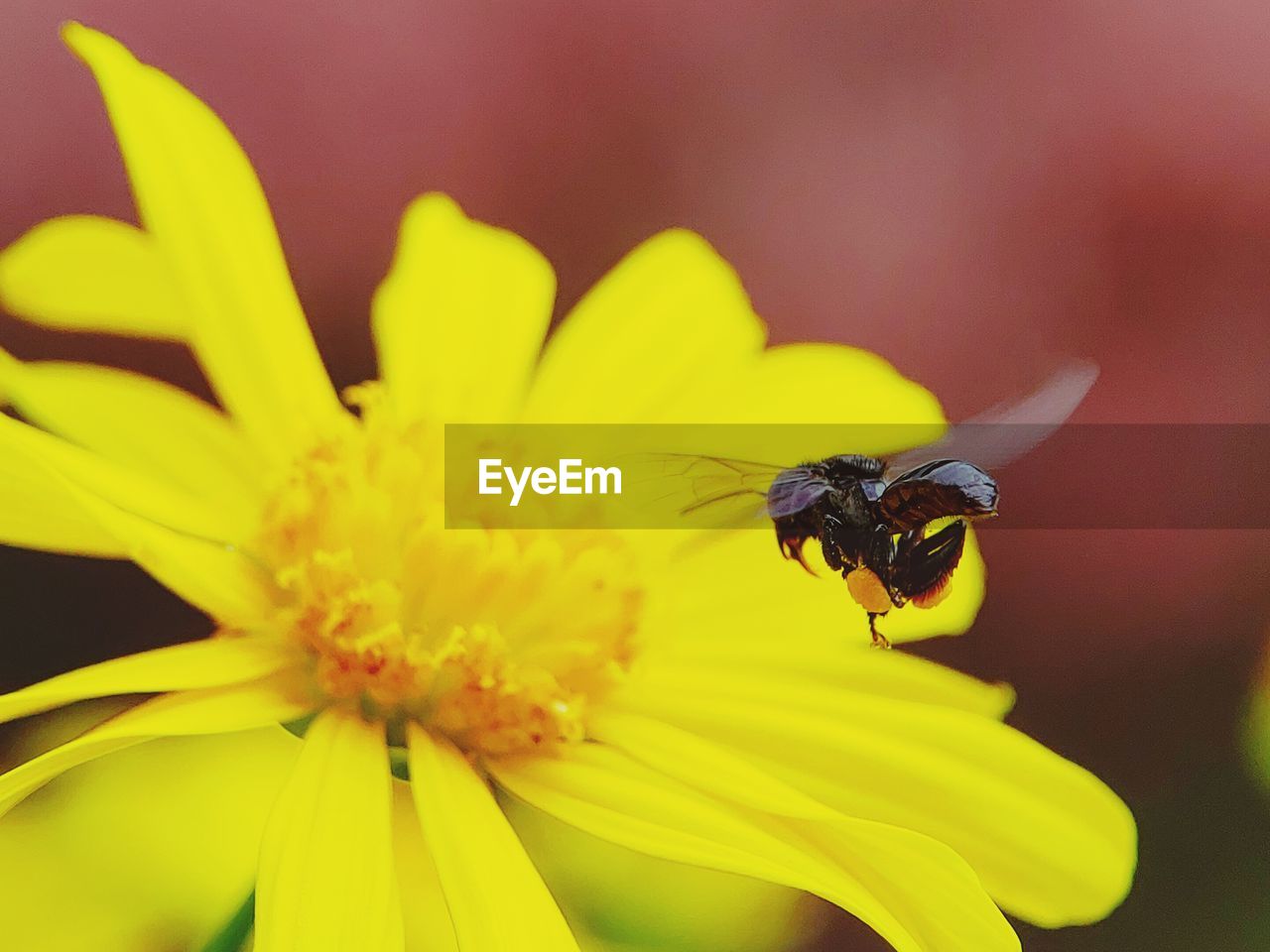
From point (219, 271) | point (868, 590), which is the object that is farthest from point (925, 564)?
point (219, 271)

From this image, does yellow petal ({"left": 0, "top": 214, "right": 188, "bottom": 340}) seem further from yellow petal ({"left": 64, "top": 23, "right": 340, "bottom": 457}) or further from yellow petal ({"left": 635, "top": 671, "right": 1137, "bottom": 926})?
yellow petal ({"left": 635, "top": 671, "right": 1137, "bottom": 926})

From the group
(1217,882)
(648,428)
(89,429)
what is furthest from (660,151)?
(1217,882)

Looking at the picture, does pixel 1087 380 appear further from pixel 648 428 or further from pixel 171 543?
pixel 171 543

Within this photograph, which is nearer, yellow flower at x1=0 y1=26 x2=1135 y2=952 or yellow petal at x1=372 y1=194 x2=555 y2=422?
yellow flower at x1=0 y1=26 x2=1135 y2=952

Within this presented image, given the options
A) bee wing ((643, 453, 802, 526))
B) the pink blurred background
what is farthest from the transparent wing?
the pink blurred background

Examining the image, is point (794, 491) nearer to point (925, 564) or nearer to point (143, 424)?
point (925, 564)

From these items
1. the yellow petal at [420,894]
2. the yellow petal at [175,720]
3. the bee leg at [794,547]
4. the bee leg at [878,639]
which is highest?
the bee leg at [794,547]

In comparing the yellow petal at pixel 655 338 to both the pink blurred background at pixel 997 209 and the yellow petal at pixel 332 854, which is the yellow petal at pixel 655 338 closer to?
the pink blurred background at pixel 997 209

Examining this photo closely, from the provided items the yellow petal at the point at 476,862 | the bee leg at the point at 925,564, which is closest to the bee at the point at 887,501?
the bee leg at the point at 925,564
